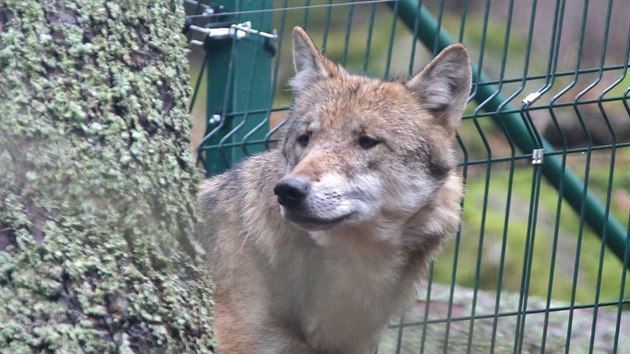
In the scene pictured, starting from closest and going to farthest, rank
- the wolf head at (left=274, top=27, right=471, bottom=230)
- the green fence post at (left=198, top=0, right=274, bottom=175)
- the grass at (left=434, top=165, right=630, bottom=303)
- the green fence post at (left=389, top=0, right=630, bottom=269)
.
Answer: the wolf head at (left=274, top=27, right=471, bottom=230)
the green fence post at (left=389, top=0, right=630, bottom=269)
the green fence post at (left=198, top=0, right=274, bottom=175)
the grass at (left=434, top=165, right=630, bottom=303)

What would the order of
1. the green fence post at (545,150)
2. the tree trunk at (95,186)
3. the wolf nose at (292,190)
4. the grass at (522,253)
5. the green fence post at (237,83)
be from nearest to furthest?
1. the tree trunk at (95,186)
2. the wolf nose at (292,190)
3. the green fence post at (545,150)
4. the green fence post at (237,83)
5. the grass at (522,253)

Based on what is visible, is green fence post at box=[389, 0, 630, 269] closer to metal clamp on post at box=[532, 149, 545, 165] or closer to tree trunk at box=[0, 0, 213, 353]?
metal clamp on post at box=[532, 149, 545, 165]

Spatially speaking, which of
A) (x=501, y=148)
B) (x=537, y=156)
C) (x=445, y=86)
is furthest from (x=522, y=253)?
(x=445, y=86)

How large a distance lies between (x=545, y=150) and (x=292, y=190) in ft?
6.90

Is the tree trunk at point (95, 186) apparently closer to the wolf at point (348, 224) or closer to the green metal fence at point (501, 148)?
the wolf at point (348, 224)

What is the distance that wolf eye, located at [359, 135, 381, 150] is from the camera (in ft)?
15.0

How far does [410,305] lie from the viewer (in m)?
5.00

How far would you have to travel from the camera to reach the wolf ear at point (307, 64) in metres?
5.02

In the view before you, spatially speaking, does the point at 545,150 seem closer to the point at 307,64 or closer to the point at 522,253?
the point at 307,64

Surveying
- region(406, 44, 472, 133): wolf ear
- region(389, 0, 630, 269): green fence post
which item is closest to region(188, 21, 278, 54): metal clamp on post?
region(389, 0, 630, 269): green fence post

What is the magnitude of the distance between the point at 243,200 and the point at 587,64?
7.48m

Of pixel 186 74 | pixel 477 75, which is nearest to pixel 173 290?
pixel 186 74

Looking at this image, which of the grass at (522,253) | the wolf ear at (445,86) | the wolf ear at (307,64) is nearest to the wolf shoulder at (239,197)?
the wolf ear at (307,64)

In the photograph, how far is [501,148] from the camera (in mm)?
11250
